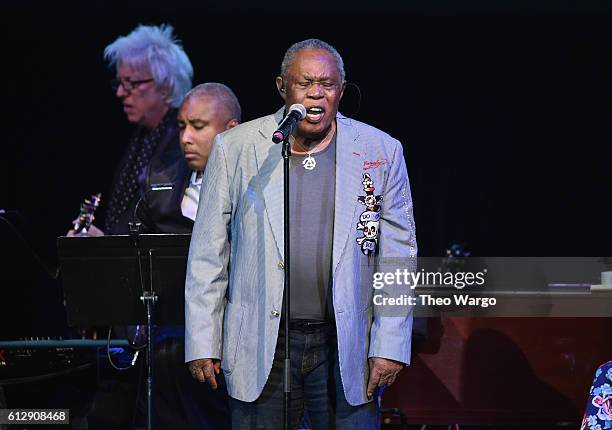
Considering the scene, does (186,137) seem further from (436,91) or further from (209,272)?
(436,91)

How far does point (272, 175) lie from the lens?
10.9 feet

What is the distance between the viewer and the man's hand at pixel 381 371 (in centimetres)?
323

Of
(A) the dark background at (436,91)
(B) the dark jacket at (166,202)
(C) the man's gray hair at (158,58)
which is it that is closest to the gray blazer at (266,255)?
(B) the dark jacket at (166,202)

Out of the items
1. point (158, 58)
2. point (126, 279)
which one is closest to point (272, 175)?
point (126, 279)

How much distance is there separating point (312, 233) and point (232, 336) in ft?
1.38

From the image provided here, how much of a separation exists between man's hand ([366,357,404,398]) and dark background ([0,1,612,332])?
282 centimetres

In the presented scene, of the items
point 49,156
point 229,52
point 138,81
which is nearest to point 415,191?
point 229,52

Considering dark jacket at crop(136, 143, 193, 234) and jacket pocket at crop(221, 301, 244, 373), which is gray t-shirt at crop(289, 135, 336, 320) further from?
dark jacket at crop(136, 143, 193, 234)

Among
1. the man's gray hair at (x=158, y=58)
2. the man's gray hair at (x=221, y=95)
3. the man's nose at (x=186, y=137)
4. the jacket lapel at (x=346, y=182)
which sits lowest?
the jacket lapel at (x=346, y=182)

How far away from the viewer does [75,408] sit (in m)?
4.98

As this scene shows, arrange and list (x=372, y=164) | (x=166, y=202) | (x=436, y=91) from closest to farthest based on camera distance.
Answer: (x=372, y=164)
(x=166, y=202)
(x=436, y=91)

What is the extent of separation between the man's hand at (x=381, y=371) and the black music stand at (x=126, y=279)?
97cm

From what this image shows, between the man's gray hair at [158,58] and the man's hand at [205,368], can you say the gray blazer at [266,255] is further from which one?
the man's gray hair at [158,58]

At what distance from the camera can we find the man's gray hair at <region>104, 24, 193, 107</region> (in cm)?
546
